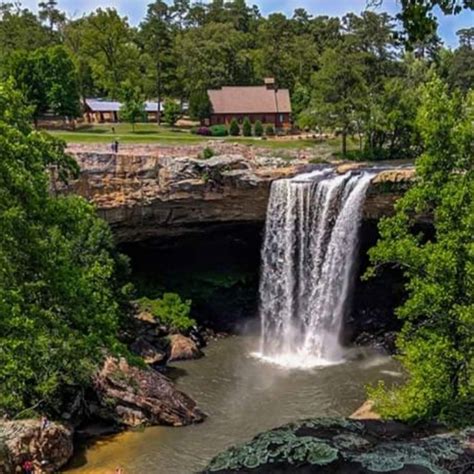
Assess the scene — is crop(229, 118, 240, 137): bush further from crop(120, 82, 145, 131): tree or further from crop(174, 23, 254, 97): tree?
crop(174, 23, 254, 97): tree

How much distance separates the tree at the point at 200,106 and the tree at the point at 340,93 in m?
14.8

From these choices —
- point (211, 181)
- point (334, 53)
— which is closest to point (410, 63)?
point (334, 53)

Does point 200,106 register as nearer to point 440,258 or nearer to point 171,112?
point 171,112

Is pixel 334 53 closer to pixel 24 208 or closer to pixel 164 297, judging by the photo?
pixel 164 297

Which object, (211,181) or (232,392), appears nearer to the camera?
(232,392)

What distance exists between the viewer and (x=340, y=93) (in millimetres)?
33438

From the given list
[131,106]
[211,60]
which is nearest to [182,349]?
[131,106]

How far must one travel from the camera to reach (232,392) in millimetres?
21656

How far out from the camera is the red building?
162ft

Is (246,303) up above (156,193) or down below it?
below

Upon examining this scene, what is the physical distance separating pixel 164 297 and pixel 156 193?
4.21 meters

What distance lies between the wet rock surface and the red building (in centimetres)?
4082

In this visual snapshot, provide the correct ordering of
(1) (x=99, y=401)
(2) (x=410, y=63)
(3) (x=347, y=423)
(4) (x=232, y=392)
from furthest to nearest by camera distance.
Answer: (2) (x=410, y=63) → (4) (x=232, y=392) → (1) (x=99, y=401) → (3) (x=347, y=423)

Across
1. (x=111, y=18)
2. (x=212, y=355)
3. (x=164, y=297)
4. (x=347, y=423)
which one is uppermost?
(x=111, y=18)
